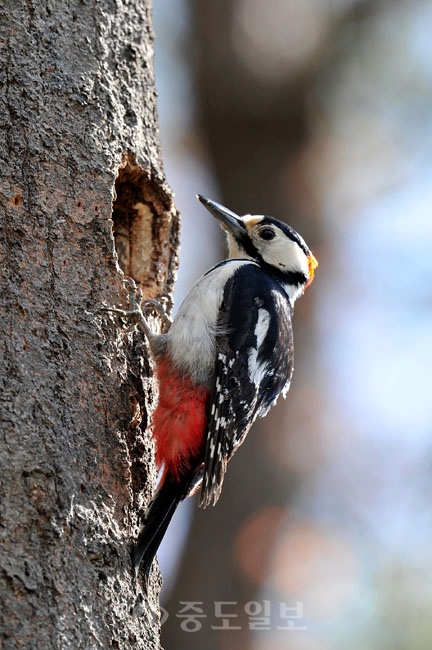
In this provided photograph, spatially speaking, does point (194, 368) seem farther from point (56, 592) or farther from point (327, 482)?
point (327, 482)

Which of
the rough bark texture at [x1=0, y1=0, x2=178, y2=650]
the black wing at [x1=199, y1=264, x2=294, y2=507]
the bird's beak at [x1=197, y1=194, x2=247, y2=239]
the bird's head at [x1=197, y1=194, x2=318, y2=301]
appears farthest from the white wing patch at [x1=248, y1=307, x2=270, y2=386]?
the bird's beak at [x1=197, y1=194, x2=247, y2=239]

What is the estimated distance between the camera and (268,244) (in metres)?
4.42

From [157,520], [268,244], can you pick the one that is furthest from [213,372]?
[268,244]

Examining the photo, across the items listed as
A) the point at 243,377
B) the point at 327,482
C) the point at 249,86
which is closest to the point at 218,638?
the point at 327,482

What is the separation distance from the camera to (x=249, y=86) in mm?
6004

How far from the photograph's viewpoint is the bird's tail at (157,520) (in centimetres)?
284

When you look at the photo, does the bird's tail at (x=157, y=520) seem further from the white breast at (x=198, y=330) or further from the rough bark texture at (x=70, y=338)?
the white breast at (x=198, y=330)

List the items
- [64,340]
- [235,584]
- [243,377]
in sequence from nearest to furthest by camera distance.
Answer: [64,340] < [243,377] < [235,584]

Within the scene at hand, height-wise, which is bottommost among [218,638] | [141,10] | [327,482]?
[218,638]

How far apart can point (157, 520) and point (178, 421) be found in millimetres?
531

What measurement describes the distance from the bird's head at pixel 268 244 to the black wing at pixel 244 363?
342mm

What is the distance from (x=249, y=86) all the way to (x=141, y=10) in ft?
7.53

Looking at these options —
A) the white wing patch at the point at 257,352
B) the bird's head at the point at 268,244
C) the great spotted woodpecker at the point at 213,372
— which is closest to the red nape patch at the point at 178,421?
the great spotted woodpecker at the point at 213,372

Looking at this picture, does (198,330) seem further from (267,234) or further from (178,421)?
(267,234)
